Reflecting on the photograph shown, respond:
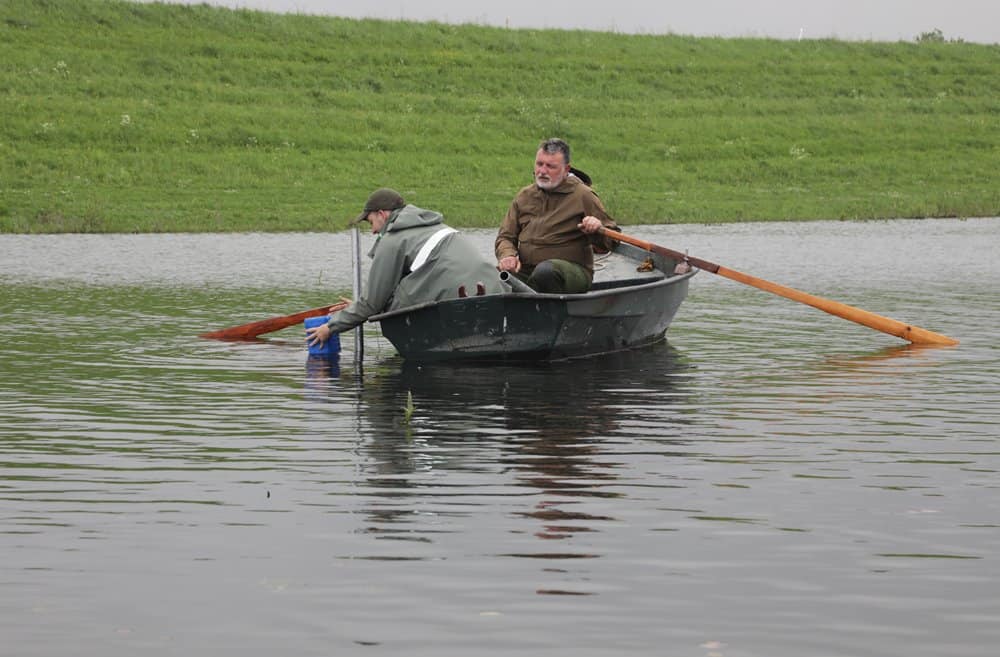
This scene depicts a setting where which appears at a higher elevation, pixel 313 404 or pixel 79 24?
pixel 79 24

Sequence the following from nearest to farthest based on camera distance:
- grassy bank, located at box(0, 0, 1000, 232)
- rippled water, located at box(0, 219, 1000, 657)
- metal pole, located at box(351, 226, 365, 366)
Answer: rippled water, located at box(0, 219, 1000, 657), metal pole, located at box(351, 226, 365, 366), grassy bank, located at box(0, 0, 1000, 232)

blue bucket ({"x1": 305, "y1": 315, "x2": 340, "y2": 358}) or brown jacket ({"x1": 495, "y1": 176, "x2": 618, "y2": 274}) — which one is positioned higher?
brown jacket ({"x1": 495, "y1": 176, "x2": 618, "y2": 274})

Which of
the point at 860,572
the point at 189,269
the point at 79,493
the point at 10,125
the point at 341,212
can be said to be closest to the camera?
the point at 860,572

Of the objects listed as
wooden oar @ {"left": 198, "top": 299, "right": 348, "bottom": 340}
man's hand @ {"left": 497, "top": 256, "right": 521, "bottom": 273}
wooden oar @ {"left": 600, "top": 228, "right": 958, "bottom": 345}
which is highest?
man's hand @ {"left": 497, "top": 256, "right": 521, "bottom": 273}

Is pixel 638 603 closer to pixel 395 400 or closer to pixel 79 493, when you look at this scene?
pixel 79 493

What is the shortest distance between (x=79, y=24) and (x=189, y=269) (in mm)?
29274

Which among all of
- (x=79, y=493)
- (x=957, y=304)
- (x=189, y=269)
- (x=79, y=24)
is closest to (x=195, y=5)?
(x=79, y=24)

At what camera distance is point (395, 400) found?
13.2 m

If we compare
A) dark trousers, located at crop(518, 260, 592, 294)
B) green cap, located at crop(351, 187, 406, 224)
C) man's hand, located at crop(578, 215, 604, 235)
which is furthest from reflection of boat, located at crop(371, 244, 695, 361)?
green cap, located at crop(351, 187, 406, 224)

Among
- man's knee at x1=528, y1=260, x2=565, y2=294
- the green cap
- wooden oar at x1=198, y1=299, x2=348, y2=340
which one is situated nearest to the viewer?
the green cap

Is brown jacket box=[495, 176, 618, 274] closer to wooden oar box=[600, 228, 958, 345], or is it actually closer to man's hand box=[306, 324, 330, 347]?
A: wooden oar box=[600, 228, 958, 345]

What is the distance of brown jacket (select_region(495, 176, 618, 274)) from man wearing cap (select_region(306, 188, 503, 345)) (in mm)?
1265

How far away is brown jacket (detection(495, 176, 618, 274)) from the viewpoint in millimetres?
15953

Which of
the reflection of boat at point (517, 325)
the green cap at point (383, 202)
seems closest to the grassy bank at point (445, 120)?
the reflection of boat at point (517, 325)
